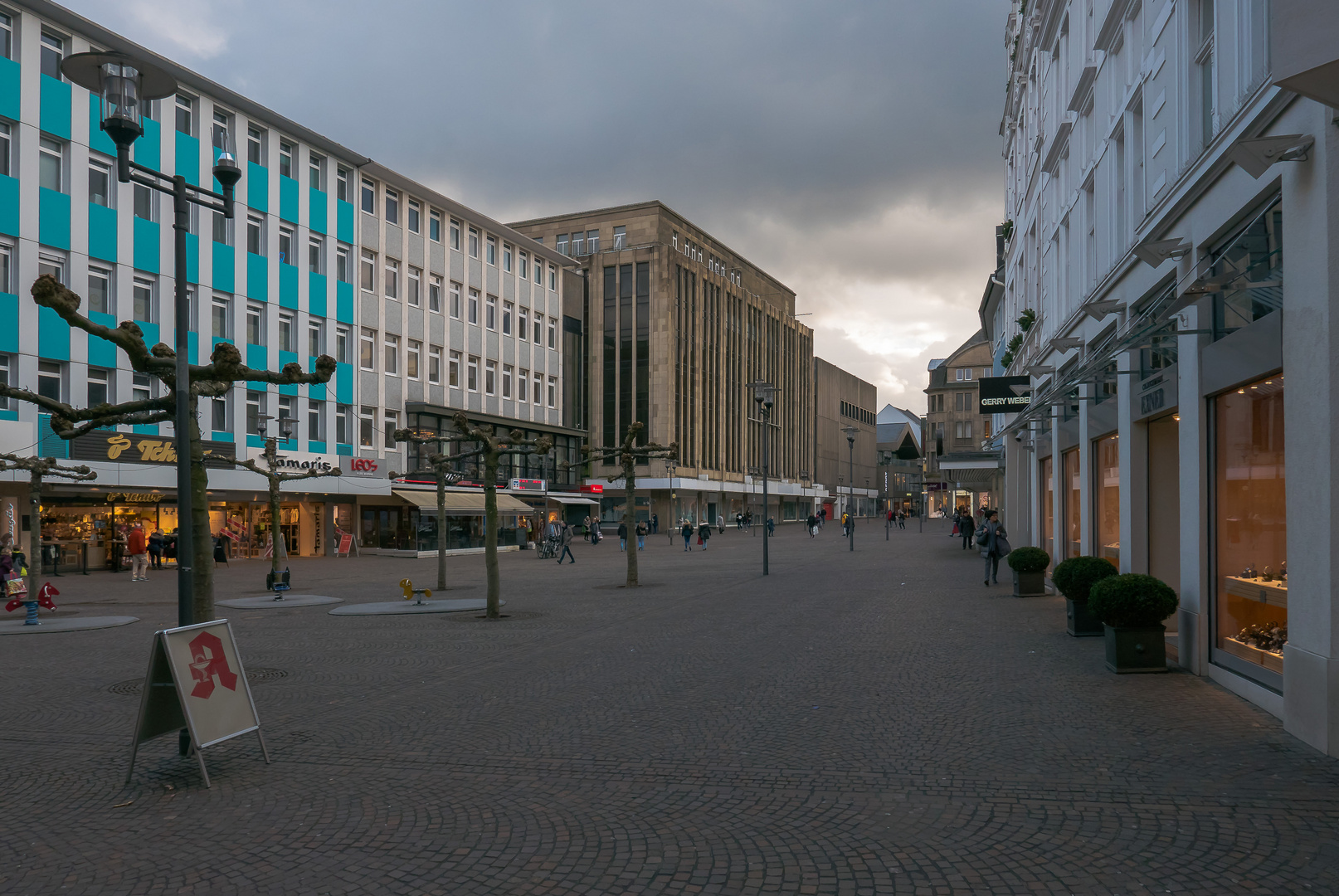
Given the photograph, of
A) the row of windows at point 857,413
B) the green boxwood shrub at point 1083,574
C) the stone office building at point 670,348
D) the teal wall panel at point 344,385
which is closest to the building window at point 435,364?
the teal wall panel at point 344,385

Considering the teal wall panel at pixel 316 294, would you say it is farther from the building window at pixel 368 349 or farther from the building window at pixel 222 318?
the building window at pixel 222 318

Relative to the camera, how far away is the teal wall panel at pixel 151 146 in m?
33.0

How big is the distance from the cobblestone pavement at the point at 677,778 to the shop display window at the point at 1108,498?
12.0 ft

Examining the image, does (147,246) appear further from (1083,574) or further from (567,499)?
(1083,574)

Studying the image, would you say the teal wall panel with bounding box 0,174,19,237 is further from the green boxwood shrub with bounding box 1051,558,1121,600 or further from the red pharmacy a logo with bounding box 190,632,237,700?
the green boxwood shrub with bounding box 1051,558,1121,600

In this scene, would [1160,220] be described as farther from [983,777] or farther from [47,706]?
[47,706]

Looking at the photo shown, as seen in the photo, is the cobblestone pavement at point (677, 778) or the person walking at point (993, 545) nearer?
the cobblestone pavement at point (677, 778)

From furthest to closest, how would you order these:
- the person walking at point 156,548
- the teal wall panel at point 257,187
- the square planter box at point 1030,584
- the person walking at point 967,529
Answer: the person walking at point 967,529 → the teal wall panel at point 257,187 → the person walking at point 156,548 → the square planter box at point 1030,584

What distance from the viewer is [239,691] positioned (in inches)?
296

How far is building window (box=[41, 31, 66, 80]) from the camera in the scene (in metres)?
30.4

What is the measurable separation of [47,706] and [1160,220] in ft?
43.3

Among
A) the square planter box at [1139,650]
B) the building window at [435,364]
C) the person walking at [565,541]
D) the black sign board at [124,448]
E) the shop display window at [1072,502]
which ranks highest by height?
the building window at [435,364]

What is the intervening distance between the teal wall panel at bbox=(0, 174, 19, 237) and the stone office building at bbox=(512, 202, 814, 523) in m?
45.5

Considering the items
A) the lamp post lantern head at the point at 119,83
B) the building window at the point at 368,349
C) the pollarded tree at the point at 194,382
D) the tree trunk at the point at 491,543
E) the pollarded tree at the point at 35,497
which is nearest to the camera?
the lamp post lantern head at the point at 119,83
